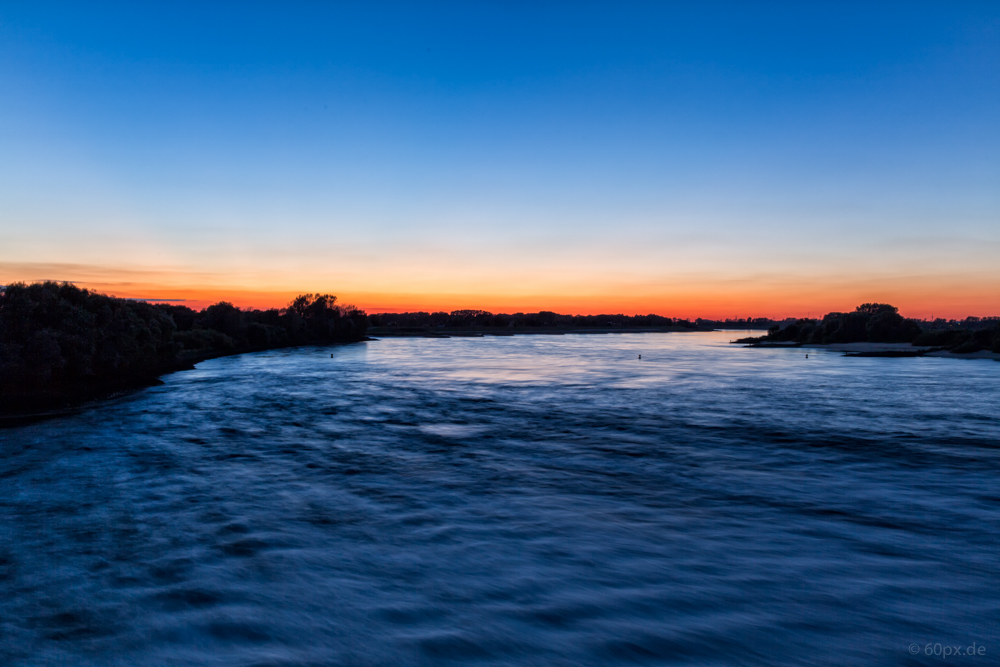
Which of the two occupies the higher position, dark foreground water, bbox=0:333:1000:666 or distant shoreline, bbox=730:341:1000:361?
distant shoreline, bbox=730:341:1000:361

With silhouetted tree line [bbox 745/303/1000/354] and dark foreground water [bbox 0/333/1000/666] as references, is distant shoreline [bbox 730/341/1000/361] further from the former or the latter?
dark foreground water [bbox 0/333/1000/666]

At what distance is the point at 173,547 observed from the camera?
9602 millimetres

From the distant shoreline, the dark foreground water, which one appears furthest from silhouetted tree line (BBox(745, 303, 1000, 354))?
the dark foreground water

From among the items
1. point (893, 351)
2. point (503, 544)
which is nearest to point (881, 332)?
point (893, 351)

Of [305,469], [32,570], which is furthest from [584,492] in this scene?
[32,570]

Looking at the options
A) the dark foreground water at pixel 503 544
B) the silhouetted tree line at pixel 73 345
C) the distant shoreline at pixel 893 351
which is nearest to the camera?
the dark foreground water at pixel 503 544

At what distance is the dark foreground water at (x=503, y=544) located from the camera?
21.0 feet

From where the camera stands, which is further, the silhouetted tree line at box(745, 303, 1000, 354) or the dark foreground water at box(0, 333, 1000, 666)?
the silhouetted tree line at box(745, 303, 1000, 354)

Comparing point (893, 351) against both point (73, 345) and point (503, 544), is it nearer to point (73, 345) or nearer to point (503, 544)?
point (503, 544)

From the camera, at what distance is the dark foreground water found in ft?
21.0

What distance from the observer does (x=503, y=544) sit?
961cm

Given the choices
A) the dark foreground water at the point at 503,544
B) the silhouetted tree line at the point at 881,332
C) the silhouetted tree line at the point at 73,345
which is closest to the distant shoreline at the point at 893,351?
the silhouetted tree line at the point at 881,332

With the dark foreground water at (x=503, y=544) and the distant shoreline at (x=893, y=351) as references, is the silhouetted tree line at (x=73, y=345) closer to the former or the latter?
the dark foreground water at (x=503, y=544)

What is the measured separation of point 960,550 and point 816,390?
29.0 metres
